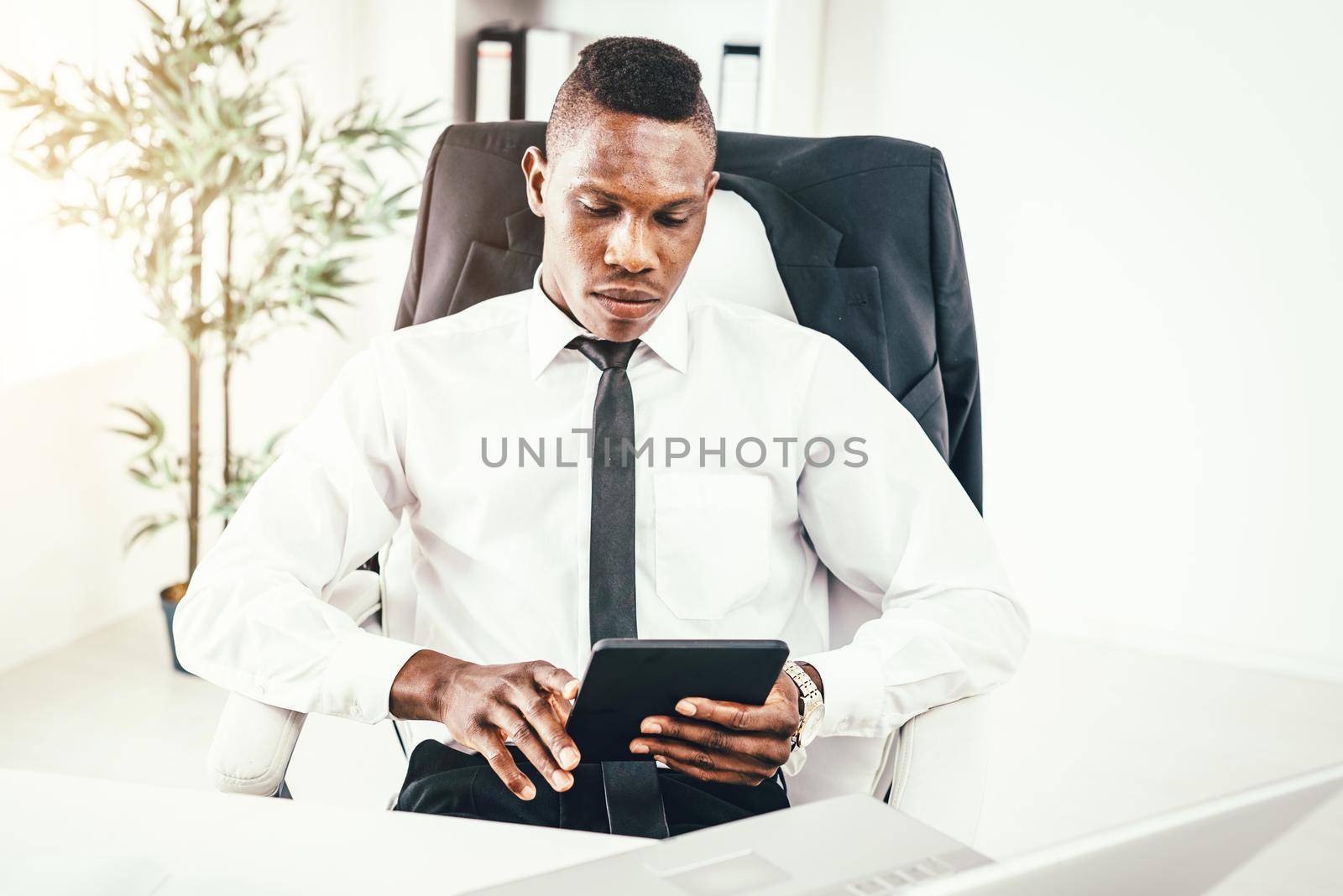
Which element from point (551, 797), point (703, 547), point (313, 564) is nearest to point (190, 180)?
point (313, 564)

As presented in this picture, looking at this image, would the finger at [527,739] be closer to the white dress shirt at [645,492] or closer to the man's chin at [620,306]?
the white dress shirt at [645,492]

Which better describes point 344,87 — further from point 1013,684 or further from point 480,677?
point 480,677

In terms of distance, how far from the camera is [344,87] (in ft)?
10.3

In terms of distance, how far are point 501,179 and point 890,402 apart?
54cm

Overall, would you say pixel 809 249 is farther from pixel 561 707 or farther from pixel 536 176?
pixel 561 707

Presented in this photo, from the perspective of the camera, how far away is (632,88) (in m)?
1.20

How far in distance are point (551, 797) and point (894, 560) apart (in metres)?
0.43

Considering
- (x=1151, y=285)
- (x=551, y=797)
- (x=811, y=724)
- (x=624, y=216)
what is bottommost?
(x=551, y=797)

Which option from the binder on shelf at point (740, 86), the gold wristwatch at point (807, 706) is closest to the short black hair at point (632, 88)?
the gold wristwatch at point (807, 706)

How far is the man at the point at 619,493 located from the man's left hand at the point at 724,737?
6 centimetres

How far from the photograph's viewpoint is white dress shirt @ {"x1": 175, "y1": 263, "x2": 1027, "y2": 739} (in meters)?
1.24

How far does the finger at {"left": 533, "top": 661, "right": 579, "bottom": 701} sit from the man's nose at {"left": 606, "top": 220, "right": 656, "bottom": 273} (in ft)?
1.40

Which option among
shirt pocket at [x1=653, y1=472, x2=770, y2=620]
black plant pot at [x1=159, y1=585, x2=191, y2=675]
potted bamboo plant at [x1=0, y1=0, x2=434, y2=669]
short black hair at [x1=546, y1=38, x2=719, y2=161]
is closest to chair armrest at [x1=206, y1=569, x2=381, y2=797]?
shirt pocket at [x1=653, y1=472, x2=770, y2=620]

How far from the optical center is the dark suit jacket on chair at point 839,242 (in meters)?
1.39
